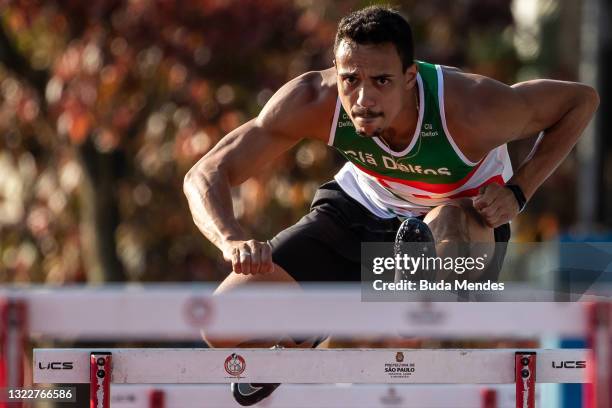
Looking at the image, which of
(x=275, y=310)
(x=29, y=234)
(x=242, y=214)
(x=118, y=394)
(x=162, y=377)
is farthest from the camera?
(x=29, y=234)

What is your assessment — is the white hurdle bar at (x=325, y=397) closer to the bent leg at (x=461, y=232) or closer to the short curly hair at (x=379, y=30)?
the bent leg at (x=461, y=232)

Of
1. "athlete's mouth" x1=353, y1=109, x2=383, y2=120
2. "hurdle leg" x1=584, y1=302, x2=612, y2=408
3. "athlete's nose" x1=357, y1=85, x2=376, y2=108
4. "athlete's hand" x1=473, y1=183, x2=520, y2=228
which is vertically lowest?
"hurdle leg" x1=584, y1=302, x2=612, y2=408

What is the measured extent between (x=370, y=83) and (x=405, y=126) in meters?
0.30

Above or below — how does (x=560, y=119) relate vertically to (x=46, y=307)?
above

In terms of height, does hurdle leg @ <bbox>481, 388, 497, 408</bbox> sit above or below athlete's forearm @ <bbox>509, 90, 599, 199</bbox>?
below

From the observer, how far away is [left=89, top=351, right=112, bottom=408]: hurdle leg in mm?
4742

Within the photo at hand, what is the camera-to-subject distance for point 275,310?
12.5ft

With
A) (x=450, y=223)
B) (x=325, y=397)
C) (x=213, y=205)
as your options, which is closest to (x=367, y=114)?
(x=450, y=223)

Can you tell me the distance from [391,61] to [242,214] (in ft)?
12.4

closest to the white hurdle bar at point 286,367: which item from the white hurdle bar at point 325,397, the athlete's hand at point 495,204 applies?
the athlete's hand at point 495,204

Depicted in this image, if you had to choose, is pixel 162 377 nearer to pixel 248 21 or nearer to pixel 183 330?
pixel 183 330

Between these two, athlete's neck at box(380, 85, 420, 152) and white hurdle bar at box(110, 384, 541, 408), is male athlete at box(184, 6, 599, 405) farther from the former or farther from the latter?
white hurdle bar at box(110, 384, 541, 408)

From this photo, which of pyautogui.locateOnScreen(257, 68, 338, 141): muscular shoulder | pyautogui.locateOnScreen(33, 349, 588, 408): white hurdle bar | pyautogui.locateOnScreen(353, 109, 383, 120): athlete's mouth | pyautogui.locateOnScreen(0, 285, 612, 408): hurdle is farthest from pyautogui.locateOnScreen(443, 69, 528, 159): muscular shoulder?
pyautogui.locateOnScreen(0, 285, 612, 408): hurdle

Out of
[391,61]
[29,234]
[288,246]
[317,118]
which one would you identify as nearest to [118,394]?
[288,246]
